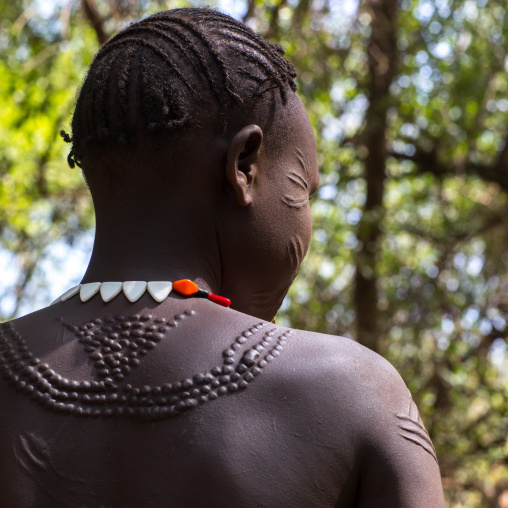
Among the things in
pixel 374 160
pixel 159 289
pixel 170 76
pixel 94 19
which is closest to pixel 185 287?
pixel 159 289

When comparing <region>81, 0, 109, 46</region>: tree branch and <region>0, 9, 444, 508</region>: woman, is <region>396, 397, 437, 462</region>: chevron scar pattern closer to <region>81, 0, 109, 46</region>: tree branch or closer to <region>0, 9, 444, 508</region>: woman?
<region>0, 9, 444, 508</region>: woman

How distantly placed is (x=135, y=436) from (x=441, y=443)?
6202mm

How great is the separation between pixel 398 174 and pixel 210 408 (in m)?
7.65

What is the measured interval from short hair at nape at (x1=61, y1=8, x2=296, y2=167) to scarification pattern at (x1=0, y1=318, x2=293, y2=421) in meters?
0.41

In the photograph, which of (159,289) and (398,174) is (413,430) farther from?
(398,174)

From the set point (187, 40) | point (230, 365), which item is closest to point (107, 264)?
point (230, 365)

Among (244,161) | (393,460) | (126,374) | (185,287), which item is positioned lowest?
(393,460)

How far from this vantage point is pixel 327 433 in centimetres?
137

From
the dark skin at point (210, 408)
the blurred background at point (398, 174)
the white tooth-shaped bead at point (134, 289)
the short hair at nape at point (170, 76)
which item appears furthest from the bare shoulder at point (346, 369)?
the blurred background at point (398, 174)

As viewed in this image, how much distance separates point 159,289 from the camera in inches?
60.4

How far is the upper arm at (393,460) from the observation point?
135 centimetres

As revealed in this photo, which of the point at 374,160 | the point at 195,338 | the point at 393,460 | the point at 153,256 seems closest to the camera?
the point at 393,460

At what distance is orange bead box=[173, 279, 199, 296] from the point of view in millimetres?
1540

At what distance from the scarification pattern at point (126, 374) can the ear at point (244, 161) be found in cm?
29
